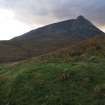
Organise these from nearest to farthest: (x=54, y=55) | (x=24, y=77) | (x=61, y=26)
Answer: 1. (x=24, y=77)
2. (x=54, y=55)
3. (x=61, y=26)

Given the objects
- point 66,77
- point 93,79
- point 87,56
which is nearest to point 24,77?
point 66,77

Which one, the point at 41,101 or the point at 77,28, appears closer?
the point at 41,101

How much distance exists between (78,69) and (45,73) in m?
2.29

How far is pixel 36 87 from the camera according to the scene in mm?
18984

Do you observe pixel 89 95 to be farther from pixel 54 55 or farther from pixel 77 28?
pixel 77 28

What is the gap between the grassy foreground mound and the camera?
17156 millimetres

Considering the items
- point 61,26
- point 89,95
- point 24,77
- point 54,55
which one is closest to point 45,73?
point 24,77

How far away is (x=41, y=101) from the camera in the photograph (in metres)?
17.3

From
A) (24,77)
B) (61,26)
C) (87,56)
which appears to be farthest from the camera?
(61,26)

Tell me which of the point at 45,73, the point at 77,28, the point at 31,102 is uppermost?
the point at 77,28

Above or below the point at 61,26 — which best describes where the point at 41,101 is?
below

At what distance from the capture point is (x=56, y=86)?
18.7 metres

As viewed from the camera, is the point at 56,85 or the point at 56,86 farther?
the point at 56,85

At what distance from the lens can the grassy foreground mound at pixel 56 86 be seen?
17.2 meters
